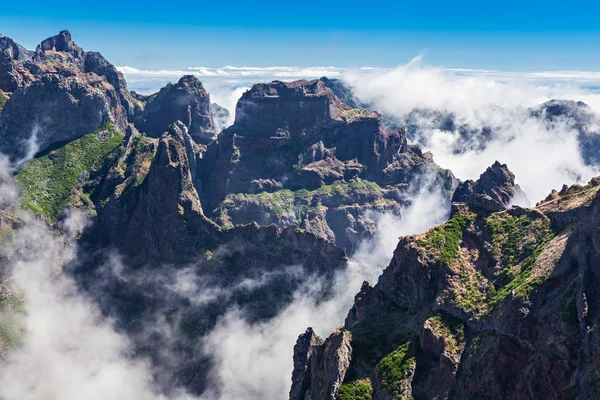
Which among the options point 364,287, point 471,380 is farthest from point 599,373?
point 364,287

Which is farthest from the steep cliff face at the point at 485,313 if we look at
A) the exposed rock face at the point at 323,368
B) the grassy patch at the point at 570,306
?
the exposed rock face at the point at 323,368

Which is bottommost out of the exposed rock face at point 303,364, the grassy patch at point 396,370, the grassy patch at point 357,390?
the exposed rock face at point 303,364

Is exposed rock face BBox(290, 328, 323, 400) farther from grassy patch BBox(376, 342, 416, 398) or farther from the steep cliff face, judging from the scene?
grassy patch BBox(376, 342, 416, 398)

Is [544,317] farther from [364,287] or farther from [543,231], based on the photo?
[364,287]

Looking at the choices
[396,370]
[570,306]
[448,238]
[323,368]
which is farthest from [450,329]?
[323,368]

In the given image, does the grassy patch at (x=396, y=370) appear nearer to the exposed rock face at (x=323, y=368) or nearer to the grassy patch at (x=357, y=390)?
the grassy patch at (x=357, y=390)

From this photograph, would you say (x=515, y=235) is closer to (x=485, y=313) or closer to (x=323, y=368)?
(x=485, y=313)
